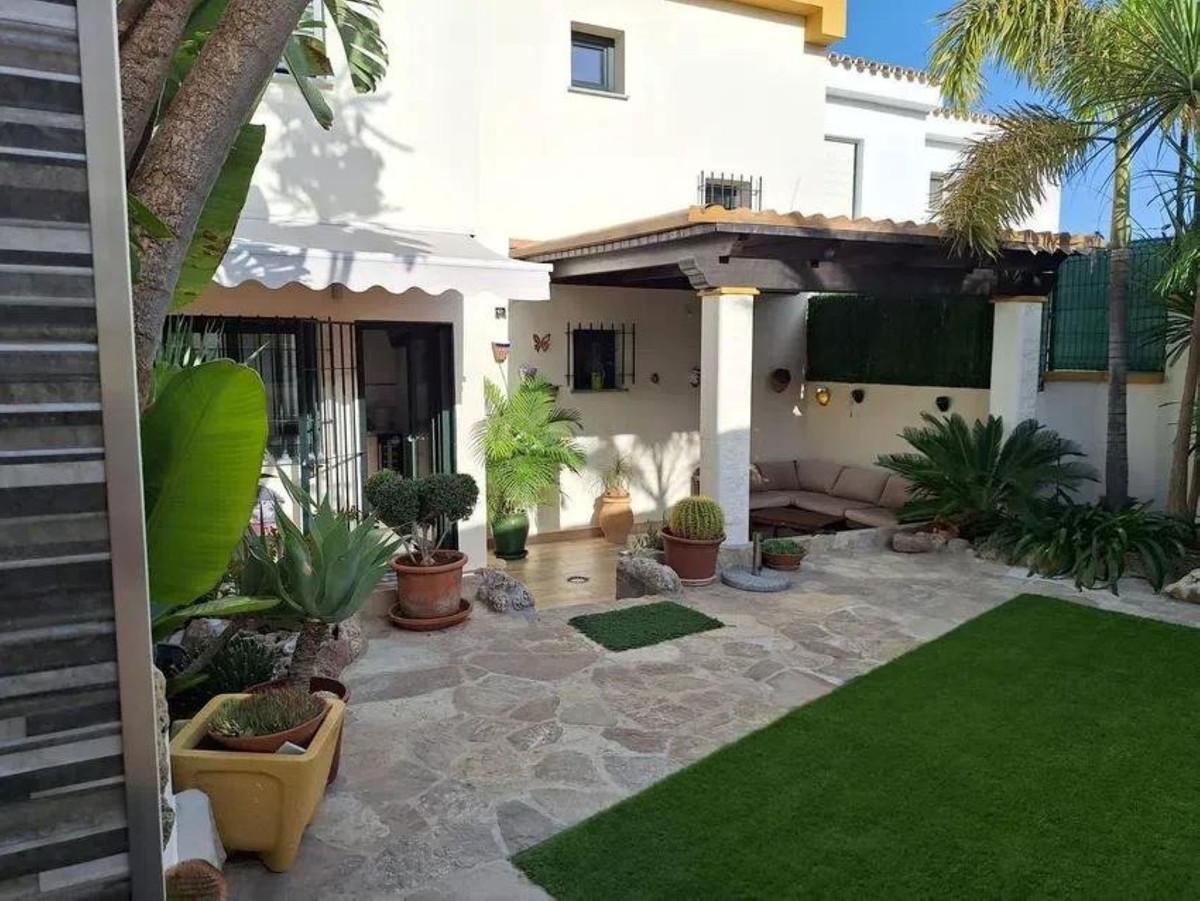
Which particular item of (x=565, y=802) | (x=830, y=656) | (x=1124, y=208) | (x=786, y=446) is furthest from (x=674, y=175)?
(x=565, y=802)

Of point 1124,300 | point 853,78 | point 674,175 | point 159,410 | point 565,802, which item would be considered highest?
point 853,78

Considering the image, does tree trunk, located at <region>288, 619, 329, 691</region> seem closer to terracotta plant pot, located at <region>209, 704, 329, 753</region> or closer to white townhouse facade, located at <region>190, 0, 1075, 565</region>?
terracotta plant pot, located at <region>209, 704, 329, 753</region>

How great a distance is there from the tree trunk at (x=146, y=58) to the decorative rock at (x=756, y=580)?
36.4ft

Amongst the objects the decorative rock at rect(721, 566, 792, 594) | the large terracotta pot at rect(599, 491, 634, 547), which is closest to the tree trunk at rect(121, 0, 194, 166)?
the decorative rock at rect(721, 566, 792, 594)

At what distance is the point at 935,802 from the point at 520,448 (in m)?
12.0

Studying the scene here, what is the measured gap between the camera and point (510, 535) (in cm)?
1794

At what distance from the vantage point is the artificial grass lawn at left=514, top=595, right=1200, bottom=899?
5789 millimetres

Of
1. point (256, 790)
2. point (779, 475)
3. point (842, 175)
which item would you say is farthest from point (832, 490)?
point (256, 790)

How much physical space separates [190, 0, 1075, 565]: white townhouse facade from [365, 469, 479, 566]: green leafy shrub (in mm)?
2586

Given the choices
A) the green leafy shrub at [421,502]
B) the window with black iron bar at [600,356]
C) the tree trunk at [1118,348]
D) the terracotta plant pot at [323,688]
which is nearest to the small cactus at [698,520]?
the green leafy shrub at [421,502]

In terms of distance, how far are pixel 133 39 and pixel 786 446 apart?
2072 centimetres

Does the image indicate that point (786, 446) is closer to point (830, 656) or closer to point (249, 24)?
point (830, 656)

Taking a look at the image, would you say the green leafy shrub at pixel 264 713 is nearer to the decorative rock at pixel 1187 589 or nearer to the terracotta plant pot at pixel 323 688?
the terracotta plant pot at pixel 323 688

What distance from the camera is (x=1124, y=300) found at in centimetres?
1453
